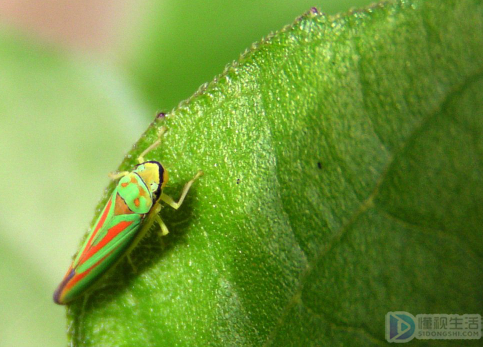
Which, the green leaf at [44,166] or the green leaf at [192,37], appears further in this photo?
the green leaf at [192,37]

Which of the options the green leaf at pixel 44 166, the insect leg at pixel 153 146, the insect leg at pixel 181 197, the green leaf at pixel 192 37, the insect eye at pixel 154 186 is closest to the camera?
the insect leg at pixel 153 146

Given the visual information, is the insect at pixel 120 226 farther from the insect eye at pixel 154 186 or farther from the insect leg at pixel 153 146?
the insect leg at pixel 153 146

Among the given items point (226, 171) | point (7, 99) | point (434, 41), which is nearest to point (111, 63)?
point (7, 99)

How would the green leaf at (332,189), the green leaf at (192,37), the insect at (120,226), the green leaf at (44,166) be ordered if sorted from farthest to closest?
the green leaf at (192,37) < the green leaf at (44,166) < the insect at (120,226) < the green leaf at (332,189)

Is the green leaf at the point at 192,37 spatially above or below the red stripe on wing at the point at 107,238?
above

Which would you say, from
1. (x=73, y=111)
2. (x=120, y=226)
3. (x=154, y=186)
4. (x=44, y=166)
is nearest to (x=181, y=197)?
(x=154, y=186)

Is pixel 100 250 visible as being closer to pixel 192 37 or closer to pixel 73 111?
pixel 73 111

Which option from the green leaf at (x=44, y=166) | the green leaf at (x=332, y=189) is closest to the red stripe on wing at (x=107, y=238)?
the green leaf at (x=332, y=189)

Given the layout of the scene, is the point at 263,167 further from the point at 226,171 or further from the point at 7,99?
the point at 7,99
